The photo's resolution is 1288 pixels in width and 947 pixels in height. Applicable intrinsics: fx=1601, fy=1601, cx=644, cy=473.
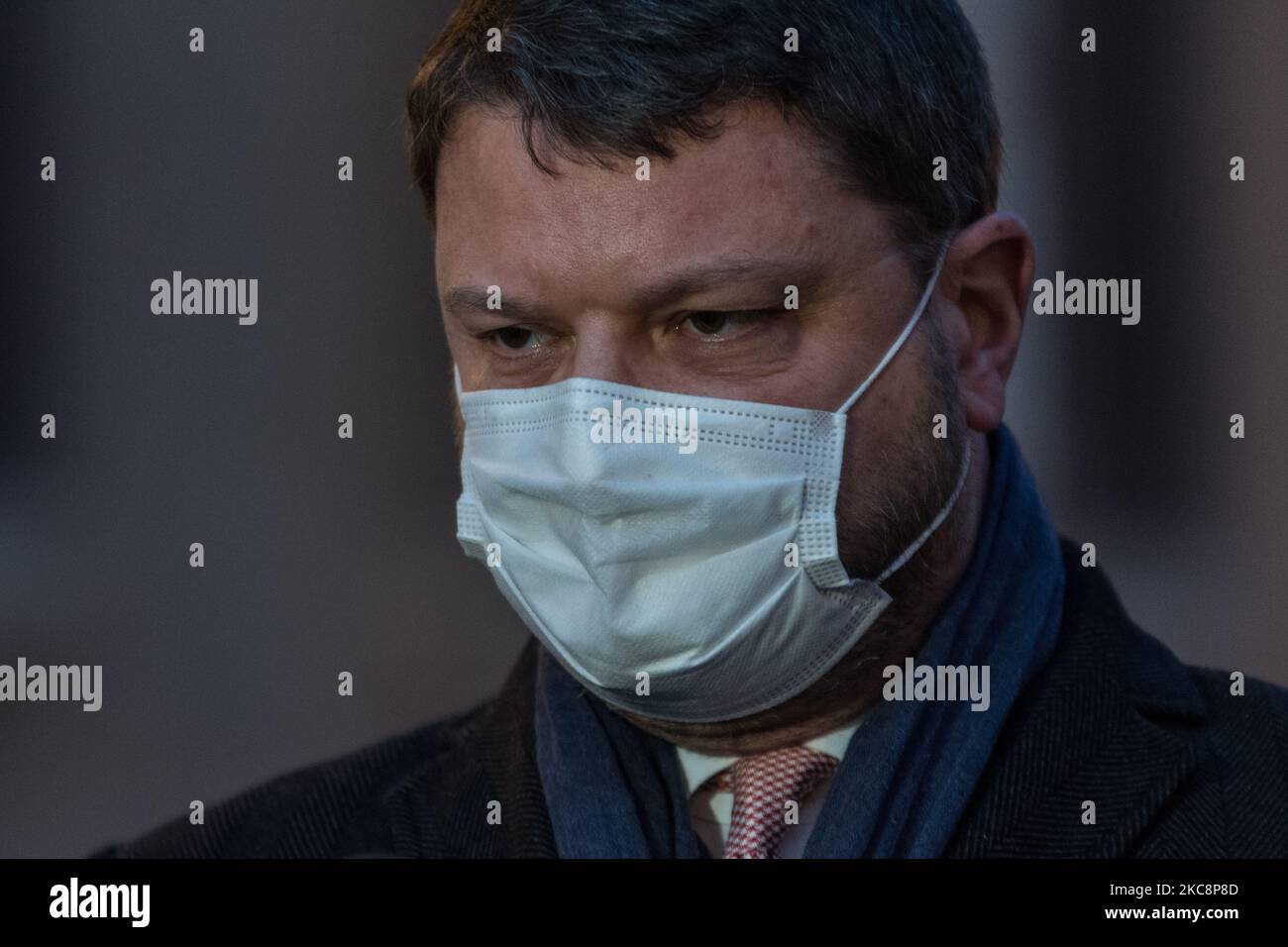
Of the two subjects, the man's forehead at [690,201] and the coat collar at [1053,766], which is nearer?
the man's forehead at [690,201]

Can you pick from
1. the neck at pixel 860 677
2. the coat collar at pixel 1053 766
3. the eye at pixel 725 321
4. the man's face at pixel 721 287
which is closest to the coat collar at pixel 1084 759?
the coat collar at pixel 1053 766

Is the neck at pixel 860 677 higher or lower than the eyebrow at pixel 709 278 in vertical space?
lower

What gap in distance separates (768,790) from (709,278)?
2.20 feet

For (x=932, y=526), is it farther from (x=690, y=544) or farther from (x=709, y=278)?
(x=709, y=278)

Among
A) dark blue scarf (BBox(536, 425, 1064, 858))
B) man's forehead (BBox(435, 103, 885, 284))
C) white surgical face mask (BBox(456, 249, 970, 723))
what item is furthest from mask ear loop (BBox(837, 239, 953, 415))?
dark blue scarf (BBox(536, 425, 1064, 858))

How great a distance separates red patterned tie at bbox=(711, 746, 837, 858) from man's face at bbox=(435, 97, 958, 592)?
0.28 metres

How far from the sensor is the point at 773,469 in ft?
6.49

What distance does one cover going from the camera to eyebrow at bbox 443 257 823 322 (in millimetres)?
1927

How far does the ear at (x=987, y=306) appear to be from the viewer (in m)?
2.14

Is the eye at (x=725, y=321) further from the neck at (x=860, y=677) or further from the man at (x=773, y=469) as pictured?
the neck at (x=860, y=677)

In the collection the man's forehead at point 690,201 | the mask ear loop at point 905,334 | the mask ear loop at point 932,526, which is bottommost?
the mask ear loop at point 932,526

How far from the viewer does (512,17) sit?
207cm
